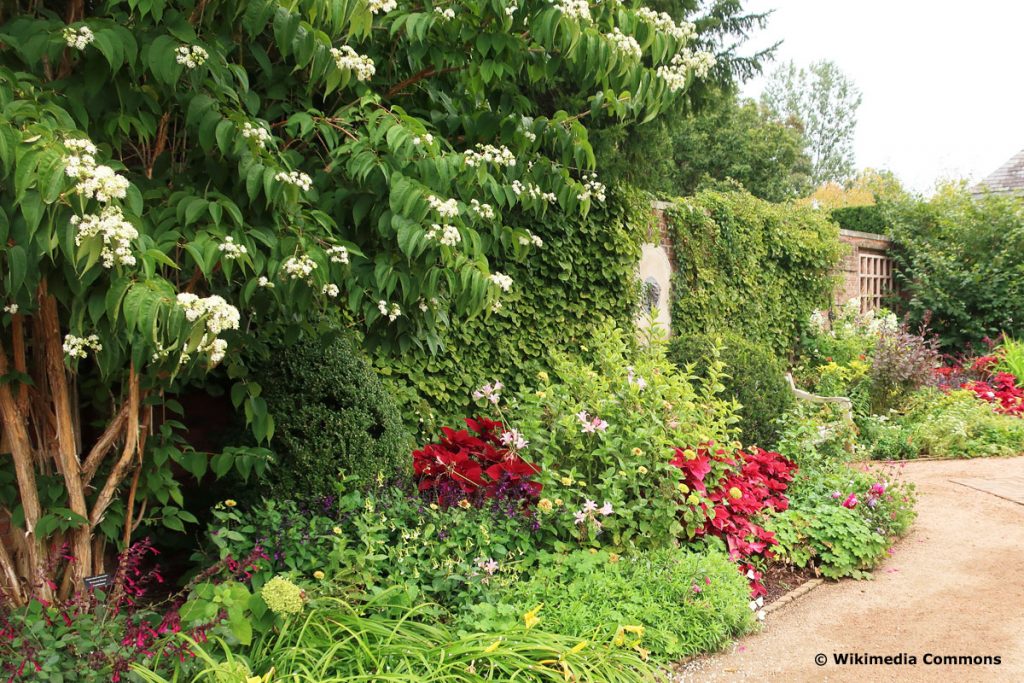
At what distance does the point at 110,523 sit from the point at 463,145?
2.23 metres

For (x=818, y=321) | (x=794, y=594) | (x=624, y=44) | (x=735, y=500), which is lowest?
(x=794, y=594)

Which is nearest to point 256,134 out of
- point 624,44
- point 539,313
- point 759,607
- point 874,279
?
point 624,44

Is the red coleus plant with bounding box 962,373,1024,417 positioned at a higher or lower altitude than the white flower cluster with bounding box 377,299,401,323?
lower

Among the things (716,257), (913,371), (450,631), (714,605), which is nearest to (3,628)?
(450,631)

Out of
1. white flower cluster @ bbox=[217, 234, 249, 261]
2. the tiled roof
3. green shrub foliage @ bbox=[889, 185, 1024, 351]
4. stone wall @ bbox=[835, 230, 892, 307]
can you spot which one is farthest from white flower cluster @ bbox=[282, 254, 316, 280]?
the tiled roof

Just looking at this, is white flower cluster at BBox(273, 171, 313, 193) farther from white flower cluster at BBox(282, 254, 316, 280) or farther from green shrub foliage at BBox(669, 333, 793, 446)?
green shrub foliage at BBox(669, 333, 793, 446)

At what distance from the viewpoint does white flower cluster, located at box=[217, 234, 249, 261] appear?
7.23 ft

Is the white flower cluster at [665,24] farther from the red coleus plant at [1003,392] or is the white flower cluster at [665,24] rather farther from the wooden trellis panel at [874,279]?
the wooden trellis panel at [874,279]

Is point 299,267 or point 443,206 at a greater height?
point 443,206

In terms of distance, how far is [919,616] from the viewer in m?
3.54

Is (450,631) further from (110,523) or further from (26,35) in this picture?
(26,35)

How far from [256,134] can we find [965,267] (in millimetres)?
11669

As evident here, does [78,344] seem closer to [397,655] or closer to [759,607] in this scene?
[397,655]

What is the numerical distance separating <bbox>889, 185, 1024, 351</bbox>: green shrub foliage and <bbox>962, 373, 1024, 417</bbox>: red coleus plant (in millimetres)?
1711
